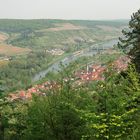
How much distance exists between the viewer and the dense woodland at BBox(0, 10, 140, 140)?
17125 mm

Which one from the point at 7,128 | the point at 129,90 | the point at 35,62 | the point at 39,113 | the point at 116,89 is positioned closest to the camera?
the point at 116,89

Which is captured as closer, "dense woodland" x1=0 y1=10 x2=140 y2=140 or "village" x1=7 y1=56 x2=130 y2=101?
"dense woodland" x1=0 y1=10 x2=140 y2=140

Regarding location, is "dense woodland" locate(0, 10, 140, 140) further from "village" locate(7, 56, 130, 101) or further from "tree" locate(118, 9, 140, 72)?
"tree" locate(118, 9, 140, 72)

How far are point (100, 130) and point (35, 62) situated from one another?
15054 centimetres

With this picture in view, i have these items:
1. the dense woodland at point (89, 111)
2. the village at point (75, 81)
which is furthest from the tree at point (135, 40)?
the dense woodland at point (89, 111)

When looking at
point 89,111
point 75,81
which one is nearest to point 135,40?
point 75,81

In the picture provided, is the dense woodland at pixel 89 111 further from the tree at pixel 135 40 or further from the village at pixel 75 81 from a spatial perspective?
the tree at pixel 135 40

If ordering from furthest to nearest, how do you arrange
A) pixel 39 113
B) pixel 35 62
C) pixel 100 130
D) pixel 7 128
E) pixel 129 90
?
pixel 35 62 → pixel 7 128 → pixel 39 113 → pixel 129 90 → pixel 100 130

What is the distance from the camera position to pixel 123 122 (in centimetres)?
1728

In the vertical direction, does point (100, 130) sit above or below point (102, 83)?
below

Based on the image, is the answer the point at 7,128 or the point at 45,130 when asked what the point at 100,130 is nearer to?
the point at 45,130

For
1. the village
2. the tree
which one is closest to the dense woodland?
the village

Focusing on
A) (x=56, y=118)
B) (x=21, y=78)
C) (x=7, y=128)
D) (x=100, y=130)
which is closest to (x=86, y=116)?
(x=100, y=130)

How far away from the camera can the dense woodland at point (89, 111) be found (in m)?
17.1
